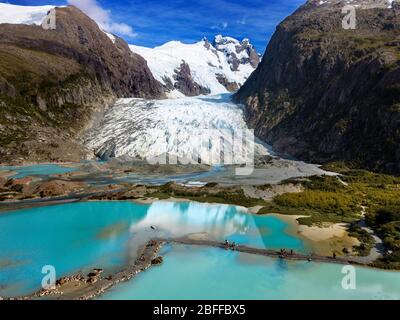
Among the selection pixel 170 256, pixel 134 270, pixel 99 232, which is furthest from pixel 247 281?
pixel 99 232

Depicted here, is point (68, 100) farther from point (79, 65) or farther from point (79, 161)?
point (79, 161)

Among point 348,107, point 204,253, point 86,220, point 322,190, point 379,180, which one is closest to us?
point 204,253

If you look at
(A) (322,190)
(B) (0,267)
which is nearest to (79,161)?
(A) (322,190)

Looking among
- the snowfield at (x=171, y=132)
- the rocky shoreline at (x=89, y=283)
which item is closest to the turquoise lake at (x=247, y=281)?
the rocky shoreline at (x=89, y=283)

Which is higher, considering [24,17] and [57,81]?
[24,17]

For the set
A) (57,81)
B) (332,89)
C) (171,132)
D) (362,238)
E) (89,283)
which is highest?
(57,81)

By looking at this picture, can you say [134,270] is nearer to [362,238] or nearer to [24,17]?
[362,238]

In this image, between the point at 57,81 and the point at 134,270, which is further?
the point at 57,81
